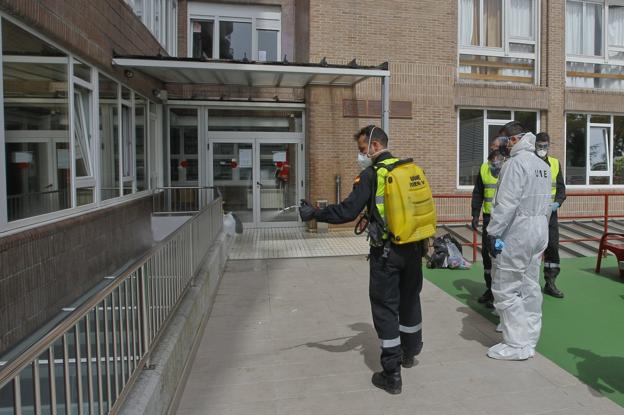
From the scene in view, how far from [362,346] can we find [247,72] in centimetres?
633

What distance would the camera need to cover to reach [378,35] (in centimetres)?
1114

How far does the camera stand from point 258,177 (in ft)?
39.6

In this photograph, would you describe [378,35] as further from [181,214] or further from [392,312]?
[392,312]

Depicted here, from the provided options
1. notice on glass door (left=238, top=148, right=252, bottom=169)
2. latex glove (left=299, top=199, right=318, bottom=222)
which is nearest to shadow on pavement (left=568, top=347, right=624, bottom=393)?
latex glove (left=299, top=199, right=318, bottom=222)

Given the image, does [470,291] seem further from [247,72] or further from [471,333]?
[247,72]

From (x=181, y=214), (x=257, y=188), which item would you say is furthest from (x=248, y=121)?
(x=181, y=214)

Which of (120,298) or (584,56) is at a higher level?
(584,56)

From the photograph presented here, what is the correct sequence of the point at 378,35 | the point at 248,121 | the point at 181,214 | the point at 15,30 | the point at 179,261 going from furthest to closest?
1. the point at 248,121
2. the point at 378,35
3. the point at 181,214
4. the point at 15,30
5. the point at 179,261

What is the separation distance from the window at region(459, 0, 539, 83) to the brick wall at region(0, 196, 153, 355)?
8.87 m

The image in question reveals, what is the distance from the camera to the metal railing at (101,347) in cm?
174

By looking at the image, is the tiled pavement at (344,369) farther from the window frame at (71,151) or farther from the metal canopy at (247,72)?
the metal canopy at (247,72)

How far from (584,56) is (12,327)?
13.8 metres

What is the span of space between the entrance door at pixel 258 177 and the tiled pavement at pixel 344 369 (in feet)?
19.9

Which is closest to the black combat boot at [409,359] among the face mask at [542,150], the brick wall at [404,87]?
the face mask at [542,150]
